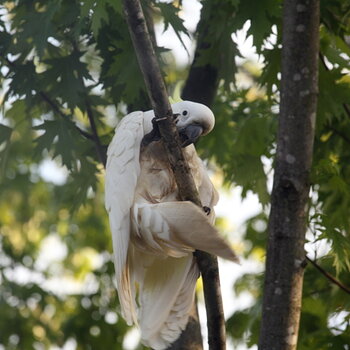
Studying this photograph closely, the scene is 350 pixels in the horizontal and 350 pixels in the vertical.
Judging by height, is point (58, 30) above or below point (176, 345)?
above

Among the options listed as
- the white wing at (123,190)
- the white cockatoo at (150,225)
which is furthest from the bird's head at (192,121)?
the white wing at (123,190)

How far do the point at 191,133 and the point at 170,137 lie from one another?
61cm

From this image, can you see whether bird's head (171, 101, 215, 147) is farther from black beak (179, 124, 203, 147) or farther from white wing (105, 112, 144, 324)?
white wing (105, 112, 144, 324)

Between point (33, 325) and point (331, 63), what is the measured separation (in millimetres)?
4823

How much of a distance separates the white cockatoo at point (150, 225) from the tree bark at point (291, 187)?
1.27 ft

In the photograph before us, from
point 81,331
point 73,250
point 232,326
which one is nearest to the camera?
point 232,326

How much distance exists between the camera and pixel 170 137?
2.99 metres

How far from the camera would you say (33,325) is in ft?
24.5

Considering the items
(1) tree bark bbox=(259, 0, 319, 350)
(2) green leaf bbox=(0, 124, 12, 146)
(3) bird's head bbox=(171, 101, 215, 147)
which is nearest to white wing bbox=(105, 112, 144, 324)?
(3) bird's head bbox=(171, 101, 215, 147)

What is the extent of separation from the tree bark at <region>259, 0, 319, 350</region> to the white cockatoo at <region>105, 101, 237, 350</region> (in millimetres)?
387

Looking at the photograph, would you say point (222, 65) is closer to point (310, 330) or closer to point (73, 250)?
point (310, 330)

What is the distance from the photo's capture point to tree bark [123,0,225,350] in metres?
2.95

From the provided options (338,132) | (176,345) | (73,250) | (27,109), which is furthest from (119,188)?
(73,250)

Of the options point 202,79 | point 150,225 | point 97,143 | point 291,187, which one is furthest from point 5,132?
point 291,187
